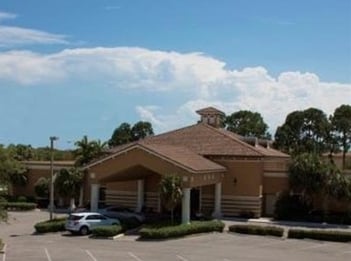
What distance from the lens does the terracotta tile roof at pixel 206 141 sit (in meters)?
58.1

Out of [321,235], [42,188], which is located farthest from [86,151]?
[321,235]

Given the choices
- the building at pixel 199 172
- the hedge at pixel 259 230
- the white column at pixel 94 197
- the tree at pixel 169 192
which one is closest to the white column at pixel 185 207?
the building at pixel 199 172

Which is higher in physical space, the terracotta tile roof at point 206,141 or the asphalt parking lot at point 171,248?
the terracotta tile roof at point 206,141

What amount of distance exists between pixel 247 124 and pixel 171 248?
68992mm

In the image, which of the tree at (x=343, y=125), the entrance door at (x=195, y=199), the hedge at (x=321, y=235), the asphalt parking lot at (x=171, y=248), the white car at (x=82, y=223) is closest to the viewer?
the asphalt parking lot at (x=171, y=248)

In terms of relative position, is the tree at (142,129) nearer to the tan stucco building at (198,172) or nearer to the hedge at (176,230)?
the tan stucco building at (198,172)

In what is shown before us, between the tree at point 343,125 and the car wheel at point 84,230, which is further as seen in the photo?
the tree at point 343,125

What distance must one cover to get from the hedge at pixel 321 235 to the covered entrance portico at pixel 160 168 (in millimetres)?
7685

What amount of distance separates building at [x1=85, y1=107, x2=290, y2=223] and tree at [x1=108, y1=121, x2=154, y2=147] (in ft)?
133

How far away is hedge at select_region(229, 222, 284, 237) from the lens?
4559 cm

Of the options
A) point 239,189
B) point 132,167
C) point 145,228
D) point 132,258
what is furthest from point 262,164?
point 132,258

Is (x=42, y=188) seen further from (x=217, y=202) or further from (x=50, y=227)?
(x=50, y=227)

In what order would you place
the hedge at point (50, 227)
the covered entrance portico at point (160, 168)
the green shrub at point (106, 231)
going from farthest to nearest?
the covered entrance portico at point (160, 168) < the hedge at point (50, 227) < the green shrub at point (106, 231)

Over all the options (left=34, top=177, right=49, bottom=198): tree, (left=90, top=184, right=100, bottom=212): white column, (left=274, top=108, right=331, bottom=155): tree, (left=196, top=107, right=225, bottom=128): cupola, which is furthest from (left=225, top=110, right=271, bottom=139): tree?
(left=90, top=184, right=100, bottom=212): white column
